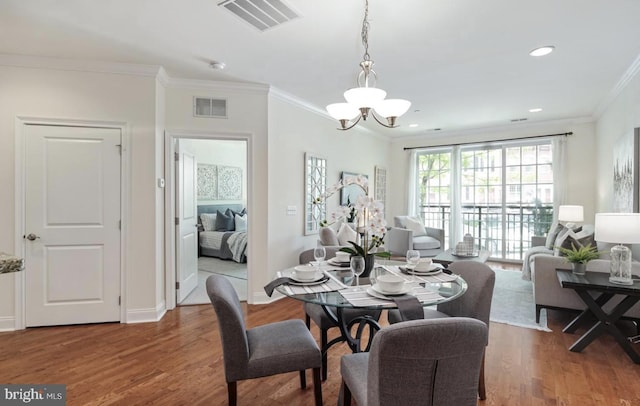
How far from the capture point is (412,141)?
7246 millimetres

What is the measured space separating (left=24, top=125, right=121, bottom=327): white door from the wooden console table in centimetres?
415

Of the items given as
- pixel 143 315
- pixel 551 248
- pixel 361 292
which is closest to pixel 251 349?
pixel 361 292

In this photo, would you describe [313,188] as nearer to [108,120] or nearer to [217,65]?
[217,65]

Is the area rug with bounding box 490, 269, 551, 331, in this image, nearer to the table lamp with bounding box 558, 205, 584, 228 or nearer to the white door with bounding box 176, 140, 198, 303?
the table lamp with bounding box 558, 205, 584, 228

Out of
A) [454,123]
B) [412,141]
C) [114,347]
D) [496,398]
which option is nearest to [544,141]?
[454,123]

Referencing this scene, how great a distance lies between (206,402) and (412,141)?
20.9 feet

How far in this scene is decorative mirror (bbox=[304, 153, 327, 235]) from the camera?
4676mm

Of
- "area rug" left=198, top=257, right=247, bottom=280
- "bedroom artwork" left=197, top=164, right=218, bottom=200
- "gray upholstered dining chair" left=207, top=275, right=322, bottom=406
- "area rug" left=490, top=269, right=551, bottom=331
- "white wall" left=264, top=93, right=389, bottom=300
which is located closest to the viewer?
"gray upholstered dining chair" left=207, top=275, right=322, bottom=406

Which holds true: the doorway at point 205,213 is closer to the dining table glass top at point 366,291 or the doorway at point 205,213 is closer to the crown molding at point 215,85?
the crown molding at point 215,85

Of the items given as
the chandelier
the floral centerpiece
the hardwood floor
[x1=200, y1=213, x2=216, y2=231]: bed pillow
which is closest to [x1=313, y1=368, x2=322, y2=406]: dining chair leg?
the hardwood floor

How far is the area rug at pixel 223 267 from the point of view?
534 centimetres

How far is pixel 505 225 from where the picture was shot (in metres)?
6.36

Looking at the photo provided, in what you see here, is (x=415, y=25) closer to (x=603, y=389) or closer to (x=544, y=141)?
(x=603, y=389)

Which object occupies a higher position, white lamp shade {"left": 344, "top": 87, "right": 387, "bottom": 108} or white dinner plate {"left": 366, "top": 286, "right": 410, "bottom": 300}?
white lamp shade {"left": 344, "top": 87, "right": 387, "bottom": 108}
